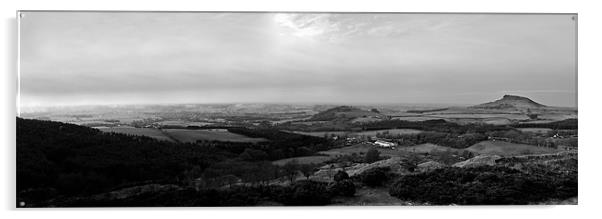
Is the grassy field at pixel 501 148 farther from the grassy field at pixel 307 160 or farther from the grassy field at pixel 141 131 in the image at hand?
the grassy field at pixel 141 131

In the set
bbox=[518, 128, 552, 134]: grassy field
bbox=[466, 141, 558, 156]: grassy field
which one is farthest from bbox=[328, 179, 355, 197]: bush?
bbox=[518, 128, 552, 134]: grassy field

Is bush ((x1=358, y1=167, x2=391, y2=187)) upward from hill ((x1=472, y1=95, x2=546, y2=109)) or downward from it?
downward

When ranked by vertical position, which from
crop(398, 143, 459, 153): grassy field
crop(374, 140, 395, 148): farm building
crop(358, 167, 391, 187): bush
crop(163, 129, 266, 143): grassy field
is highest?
crop(163, 129, 266, 143): grassy field

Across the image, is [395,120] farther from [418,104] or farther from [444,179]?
[444,179]

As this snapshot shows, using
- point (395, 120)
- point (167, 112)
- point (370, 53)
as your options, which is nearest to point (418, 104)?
point (395, 120)

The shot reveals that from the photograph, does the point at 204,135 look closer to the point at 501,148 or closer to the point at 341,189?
the point at 341,189

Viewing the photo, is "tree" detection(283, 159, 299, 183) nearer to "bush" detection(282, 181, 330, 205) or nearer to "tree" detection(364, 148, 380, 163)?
"bush" detection(282, 181, 330, 205)
